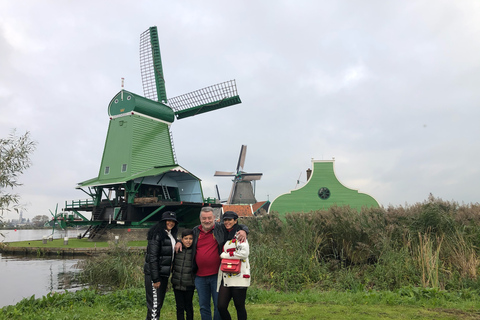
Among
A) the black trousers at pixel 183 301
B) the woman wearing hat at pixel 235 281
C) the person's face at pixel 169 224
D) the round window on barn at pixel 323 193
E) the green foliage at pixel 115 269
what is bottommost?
the green foliage at pixel 115 269

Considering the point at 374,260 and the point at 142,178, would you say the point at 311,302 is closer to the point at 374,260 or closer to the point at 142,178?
the point at 374,260

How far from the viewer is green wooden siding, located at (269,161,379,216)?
24.9m

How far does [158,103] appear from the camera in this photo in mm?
31359

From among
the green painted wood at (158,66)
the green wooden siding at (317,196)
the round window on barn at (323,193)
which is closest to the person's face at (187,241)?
the green wooden siding at (317,196)

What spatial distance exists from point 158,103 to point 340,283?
27.1 meters

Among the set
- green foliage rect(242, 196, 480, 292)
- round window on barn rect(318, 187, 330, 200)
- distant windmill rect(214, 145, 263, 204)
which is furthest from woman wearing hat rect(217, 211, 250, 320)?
distant windmill rect(214, 145, 263, 204)

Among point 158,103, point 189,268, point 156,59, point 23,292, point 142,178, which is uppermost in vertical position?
point 156,59

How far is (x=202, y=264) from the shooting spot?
13.6 ft

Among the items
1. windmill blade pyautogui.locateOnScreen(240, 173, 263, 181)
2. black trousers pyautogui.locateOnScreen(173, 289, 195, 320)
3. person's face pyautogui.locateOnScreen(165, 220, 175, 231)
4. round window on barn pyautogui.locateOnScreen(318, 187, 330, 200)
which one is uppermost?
windmill blade pyautogui.locateOnScreen(240, 173, 263, 181)

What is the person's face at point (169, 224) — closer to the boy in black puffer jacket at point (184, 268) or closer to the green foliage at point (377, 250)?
the boy in black puffer jacket at point (184, 268)

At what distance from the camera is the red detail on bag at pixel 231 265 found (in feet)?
12.5

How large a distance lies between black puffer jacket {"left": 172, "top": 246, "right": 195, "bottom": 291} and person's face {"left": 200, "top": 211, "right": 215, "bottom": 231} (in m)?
0.34

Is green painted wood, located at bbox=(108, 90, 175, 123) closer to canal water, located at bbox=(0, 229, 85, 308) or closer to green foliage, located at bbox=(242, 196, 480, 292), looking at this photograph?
canal water, located at bbox=(0, 229, 85, 308)

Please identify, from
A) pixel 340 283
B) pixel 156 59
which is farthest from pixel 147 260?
pixel 156 59
